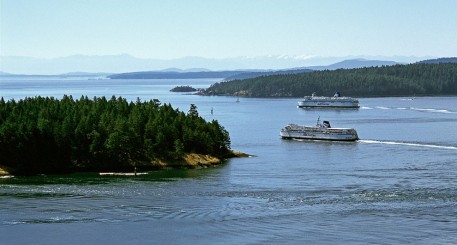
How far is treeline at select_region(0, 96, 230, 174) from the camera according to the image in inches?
2295

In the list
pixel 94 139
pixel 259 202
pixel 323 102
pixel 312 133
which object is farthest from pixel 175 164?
pixel 323 102

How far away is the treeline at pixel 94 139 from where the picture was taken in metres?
58.3

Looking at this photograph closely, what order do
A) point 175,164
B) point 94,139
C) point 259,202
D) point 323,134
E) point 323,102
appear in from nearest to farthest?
1. point 259,202
2. point 94,139
3. point 175,164
4. point 323,134
5. point 323,102

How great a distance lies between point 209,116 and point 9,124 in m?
64.0

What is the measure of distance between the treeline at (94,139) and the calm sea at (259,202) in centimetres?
285

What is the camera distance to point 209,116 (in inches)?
4766

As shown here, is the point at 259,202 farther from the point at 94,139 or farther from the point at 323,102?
the point at 323,102

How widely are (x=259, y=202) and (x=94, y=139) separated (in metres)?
19.6

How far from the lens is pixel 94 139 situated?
2346 inches

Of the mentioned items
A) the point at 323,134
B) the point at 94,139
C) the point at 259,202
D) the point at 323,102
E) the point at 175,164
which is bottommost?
the point at 259,202

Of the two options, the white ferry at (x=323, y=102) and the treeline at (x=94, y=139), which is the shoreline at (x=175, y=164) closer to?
the treeline at (x=94, y=139)

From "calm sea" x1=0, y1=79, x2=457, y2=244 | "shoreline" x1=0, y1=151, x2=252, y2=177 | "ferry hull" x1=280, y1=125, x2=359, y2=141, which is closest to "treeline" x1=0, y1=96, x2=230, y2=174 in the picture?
"shoreline" x1=0, y1=151, x2=252, y2=177

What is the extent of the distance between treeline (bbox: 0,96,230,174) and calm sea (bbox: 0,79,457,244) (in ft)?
9.36

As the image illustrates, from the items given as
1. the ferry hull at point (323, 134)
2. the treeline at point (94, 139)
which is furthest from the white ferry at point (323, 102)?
the treeline at point (94, 139)
